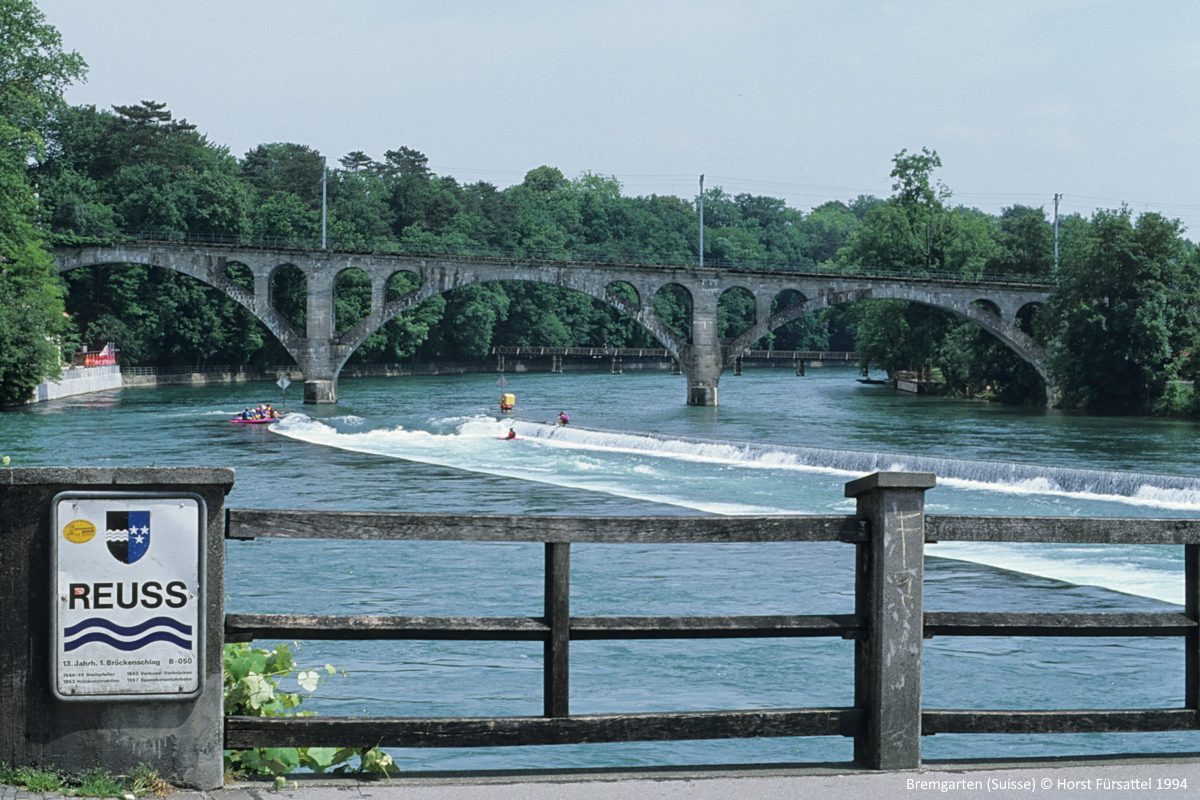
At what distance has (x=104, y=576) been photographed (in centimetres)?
496

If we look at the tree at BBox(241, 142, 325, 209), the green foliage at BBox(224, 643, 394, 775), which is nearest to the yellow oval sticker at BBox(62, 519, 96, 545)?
the green foliage at BBox(224, 643, 394, 775)

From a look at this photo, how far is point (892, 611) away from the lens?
209 inches

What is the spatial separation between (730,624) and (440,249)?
12171cm

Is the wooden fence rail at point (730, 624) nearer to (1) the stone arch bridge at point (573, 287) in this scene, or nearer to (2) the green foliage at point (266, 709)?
(2) the green foliage at point (266, 709)

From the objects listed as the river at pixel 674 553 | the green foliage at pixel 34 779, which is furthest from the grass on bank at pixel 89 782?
the river at pixel 674 553

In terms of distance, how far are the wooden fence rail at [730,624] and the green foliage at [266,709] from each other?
20 cm

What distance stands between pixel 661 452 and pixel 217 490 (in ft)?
126

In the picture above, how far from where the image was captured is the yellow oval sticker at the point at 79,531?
4918mm

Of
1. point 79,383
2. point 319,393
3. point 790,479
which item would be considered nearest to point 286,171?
point 79,383

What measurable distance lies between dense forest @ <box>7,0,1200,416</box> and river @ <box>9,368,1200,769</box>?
5.10m

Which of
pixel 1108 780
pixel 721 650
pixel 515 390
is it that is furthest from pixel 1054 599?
pixel 515 390

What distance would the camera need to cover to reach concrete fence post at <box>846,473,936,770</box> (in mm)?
5262

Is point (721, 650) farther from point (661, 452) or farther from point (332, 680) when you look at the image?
point (661, 452)

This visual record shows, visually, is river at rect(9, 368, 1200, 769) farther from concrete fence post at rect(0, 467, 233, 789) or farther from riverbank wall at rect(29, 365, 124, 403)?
concrete fence post at rect(0, 467, 233, 789)
